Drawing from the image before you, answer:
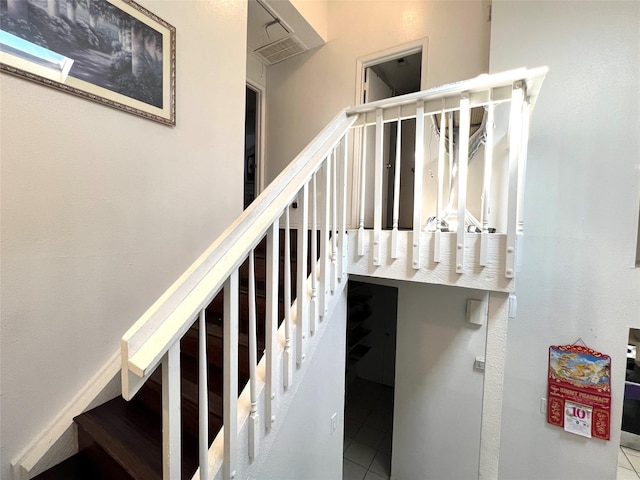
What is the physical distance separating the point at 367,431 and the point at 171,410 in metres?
3.17

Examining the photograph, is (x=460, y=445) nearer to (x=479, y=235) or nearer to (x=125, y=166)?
(x=479, y=235)

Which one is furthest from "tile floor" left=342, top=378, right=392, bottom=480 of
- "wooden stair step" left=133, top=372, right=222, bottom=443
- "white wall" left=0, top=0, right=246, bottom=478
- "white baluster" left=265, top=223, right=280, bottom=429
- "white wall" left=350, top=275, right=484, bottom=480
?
"white wall" left=0, top=0, right=246, bottom=478

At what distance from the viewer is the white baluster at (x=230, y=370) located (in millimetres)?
798

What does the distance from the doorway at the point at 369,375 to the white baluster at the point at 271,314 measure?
235 centimetres

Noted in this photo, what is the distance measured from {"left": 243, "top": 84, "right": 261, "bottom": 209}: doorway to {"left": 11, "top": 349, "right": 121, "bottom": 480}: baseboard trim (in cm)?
234

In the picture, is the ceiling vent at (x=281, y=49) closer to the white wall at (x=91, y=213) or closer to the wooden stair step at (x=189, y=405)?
the white wall at (x=91, y=213)

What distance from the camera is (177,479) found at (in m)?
0.71

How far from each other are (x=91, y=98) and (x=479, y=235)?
1922 millimetres

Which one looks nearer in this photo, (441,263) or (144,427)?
(144,427)

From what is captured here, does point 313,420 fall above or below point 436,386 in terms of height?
above

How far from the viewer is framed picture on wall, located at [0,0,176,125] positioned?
1075 mm

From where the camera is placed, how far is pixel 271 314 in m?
0.97

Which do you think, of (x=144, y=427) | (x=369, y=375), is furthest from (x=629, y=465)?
(x=144, y=427)

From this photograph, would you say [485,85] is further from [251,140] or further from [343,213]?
[251,140]
